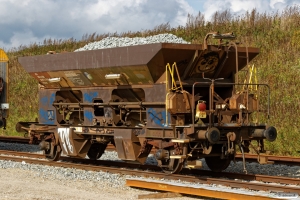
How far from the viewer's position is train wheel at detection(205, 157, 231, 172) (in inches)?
497

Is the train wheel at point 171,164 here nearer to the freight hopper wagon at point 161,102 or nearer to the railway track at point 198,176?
the freight hopper wagon at point 161,102

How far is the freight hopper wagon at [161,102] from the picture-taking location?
11.3m

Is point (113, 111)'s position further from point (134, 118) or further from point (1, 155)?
point (1, 155)

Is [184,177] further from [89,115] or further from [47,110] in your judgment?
[47,110]

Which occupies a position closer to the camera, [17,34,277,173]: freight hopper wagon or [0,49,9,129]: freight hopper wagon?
[17,34,277,173]: freight hopper wagon

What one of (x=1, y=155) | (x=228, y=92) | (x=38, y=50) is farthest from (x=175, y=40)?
(x=38, y=50)

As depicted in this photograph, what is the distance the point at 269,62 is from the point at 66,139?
38.8 feet

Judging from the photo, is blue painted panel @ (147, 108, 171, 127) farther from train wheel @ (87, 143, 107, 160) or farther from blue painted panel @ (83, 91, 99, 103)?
train wheel @ (87, 143, 107, 160)

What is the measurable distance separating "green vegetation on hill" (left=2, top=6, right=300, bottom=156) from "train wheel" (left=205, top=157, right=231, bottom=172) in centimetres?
411

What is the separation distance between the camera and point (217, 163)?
12.8m

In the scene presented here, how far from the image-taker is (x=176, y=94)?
11203 millimetres

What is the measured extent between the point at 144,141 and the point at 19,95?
67.9 ft

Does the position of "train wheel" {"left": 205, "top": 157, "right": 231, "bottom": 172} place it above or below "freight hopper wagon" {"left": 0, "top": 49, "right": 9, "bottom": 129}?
below

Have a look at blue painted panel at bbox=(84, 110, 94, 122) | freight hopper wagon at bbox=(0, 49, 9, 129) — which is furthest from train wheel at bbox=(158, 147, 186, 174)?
freight hopper wagon at bbox=(0, 49, 9, 129)
